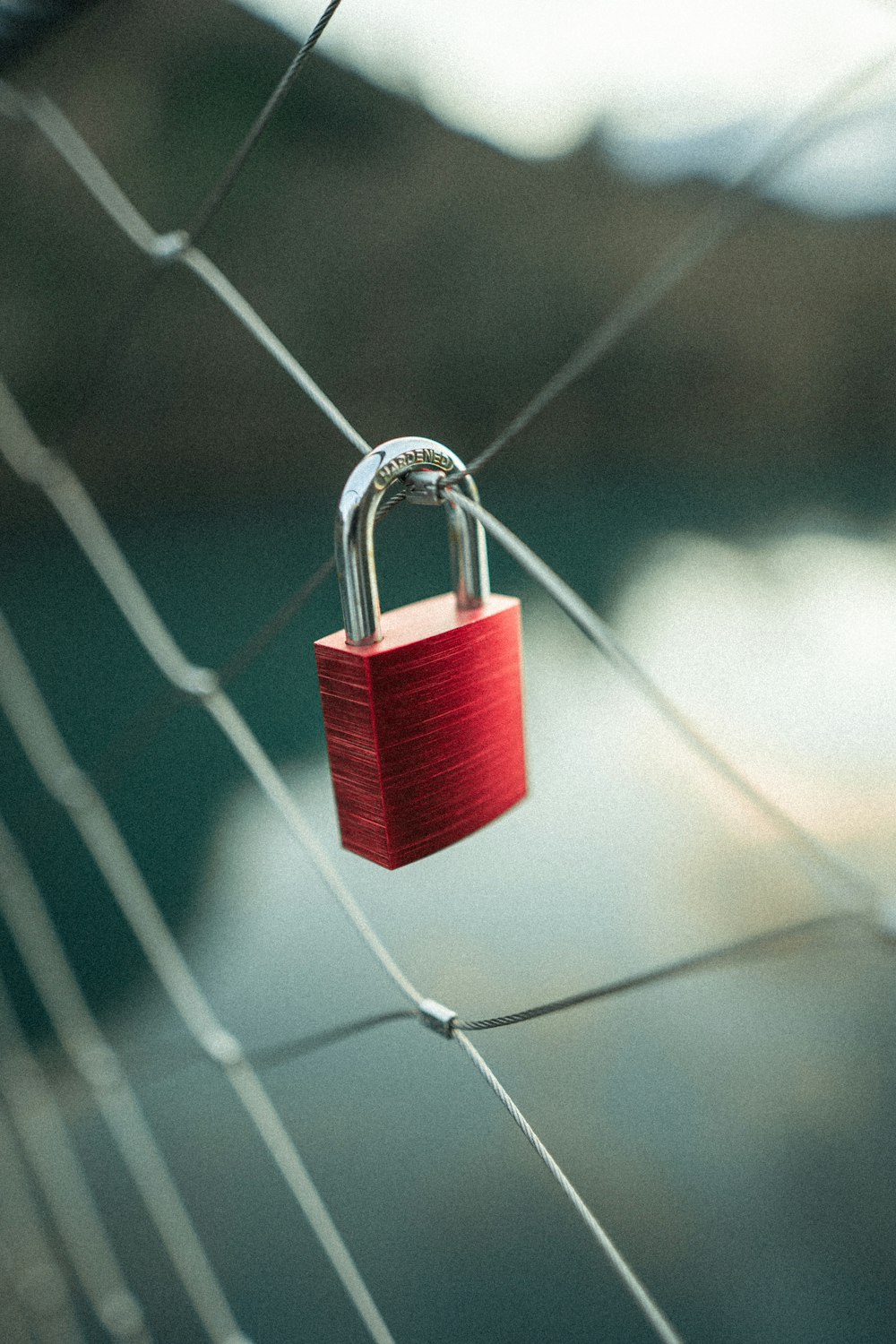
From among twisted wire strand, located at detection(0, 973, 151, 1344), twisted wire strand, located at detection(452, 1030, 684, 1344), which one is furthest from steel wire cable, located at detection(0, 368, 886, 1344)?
twisted wire strand, located at detection(0, 973, 151, 1344)

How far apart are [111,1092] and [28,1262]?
0.52 feet

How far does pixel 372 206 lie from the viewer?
12.1ft

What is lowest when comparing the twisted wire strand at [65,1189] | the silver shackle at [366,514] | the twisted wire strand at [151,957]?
the twisted wire strand at [65,1189]

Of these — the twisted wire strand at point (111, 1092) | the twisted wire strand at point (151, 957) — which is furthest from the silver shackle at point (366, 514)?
the twisted wire strand at point (111, 1092)

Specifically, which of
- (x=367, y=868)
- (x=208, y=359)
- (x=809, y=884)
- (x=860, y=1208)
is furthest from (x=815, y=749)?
(x=208, y=359)

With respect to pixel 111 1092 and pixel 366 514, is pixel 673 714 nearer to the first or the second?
pixel 366 514

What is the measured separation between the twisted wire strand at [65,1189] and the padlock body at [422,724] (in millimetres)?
608

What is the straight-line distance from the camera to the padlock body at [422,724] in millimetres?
383

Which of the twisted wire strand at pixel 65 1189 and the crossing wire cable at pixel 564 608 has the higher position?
the crossing wire cable at pixel 564 608

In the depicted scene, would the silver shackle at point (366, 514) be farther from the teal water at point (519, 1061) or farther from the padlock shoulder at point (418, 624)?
the teal water at point (519, 1061)

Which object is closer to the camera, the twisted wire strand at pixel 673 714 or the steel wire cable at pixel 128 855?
the twisted wire strand at pixel 673 714

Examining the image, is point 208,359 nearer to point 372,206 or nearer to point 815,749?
point 372,206

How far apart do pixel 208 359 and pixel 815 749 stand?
8.75ft

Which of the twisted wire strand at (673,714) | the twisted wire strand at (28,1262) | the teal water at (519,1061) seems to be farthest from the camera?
the teal water at (519,1061)
